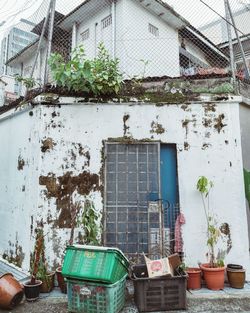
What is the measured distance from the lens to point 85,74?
5355 millimetres

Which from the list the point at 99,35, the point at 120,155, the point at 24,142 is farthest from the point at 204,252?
the point at 99,35

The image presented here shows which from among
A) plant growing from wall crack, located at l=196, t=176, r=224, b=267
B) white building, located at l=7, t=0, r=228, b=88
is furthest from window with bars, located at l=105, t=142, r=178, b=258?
white building, located at l=7, t=0, r=228, b=88

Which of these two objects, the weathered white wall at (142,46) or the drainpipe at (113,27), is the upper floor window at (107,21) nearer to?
the drainpipe at (113,27)

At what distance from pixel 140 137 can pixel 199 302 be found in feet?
9.99

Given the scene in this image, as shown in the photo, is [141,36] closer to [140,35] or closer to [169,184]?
[140,35]

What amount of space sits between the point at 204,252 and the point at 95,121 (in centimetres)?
327

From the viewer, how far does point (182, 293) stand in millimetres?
4121

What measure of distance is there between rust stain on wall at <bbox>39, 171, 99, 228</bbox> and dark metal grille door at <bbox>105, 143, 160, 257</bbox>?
338 mm

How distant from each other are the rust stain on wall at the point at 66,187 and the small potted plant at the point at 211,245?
2.05 m

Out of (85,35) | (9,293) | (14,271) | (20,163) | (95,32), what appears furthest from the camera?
(85,35)

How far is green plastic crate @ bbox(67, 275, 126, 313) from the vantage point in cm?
381

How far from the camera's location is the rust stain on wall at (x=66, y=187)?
5305 mm

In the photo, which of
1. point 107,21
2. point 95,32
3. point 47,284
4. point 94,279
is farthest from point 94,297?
point 95,32

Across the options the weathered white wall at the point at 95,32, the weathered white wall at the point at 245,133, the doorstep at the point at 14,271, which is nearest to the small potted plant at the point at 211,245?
the weathered white wall at the point at 245,133
